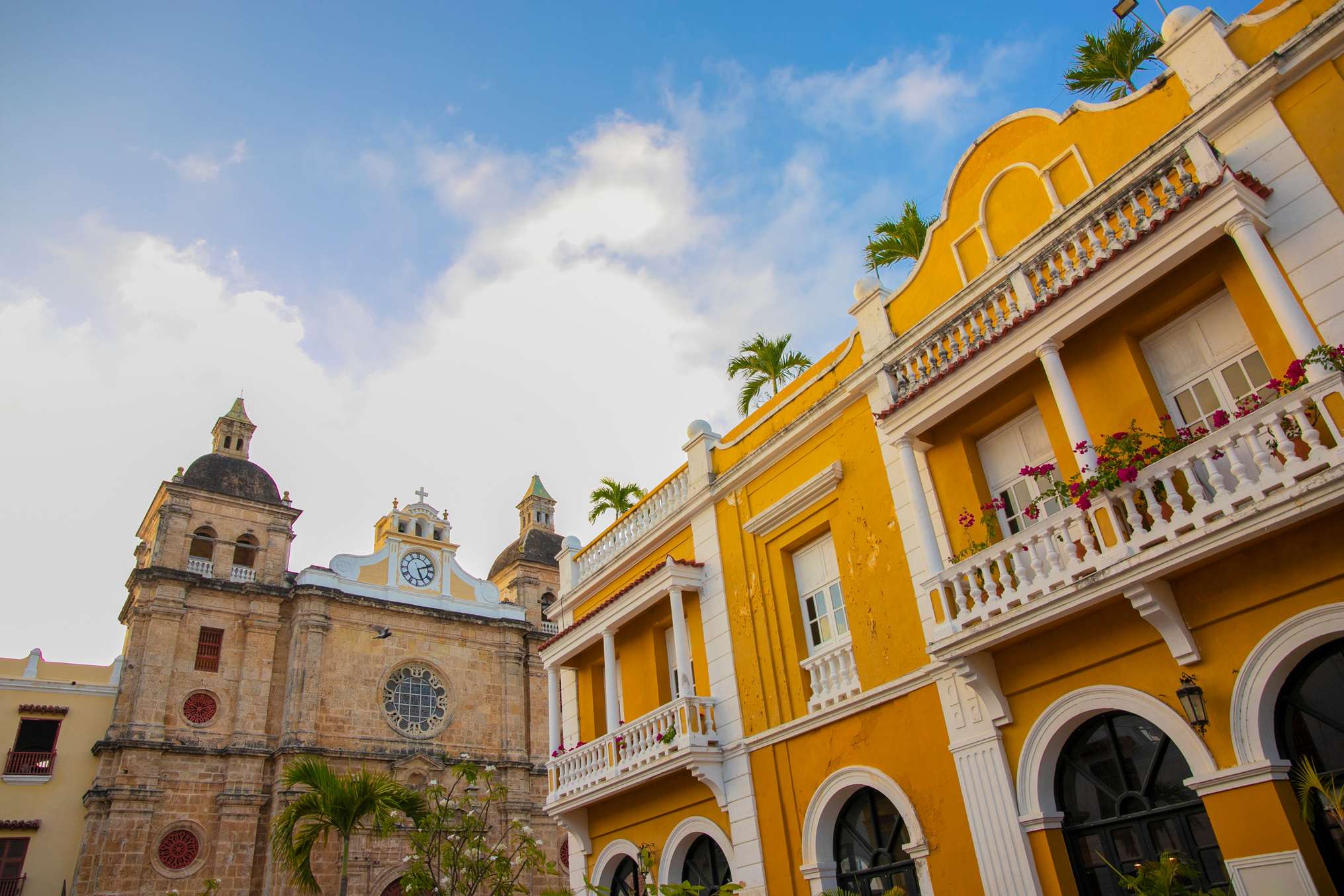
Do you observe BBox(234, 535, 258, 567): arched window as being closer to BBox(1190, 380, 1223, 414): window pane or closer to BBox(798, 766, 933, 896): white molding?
BBox(798, 766, 933, 896): white molding

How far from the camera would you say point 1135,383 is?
8438 millimetres

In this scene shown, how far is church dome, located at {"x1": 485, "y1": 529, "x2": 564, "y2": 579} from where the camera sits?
37125mm

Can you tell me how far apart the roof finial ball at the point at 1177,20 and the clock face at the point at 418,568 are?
1101 inches

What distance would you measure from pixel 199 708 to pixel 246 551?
5796mm

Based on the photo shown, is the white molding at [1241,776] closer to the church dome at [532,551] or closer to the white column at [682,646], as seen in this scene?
the white column at [682,646]

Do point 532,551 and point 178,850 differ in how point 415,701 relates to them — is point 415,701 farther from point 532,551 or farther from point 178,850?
point 532,551

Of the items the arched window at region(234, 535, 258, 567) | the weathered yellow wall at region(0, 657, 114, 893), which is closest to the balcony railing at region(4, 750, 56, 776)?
the weathered yellow wall at region(0, 657, 114, 893)

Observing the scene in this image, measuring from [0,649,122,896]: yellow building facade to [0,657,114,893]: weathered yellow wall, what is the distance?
17 mm

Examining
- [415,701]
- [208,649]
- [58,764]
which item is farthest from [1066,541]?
[58,764]

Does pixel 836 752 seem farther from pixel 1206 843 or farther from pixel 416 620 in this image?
pixel 416 620

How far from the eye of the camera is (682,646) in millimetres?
13258

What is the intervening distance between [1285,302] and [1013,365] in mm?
2512

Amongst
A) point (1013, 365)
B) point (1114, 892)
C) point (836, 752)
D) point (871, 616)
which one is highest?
point (1013, 365)

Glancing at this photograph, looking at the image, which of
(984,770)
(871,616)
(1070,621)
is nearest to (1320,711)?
(1070,621)
